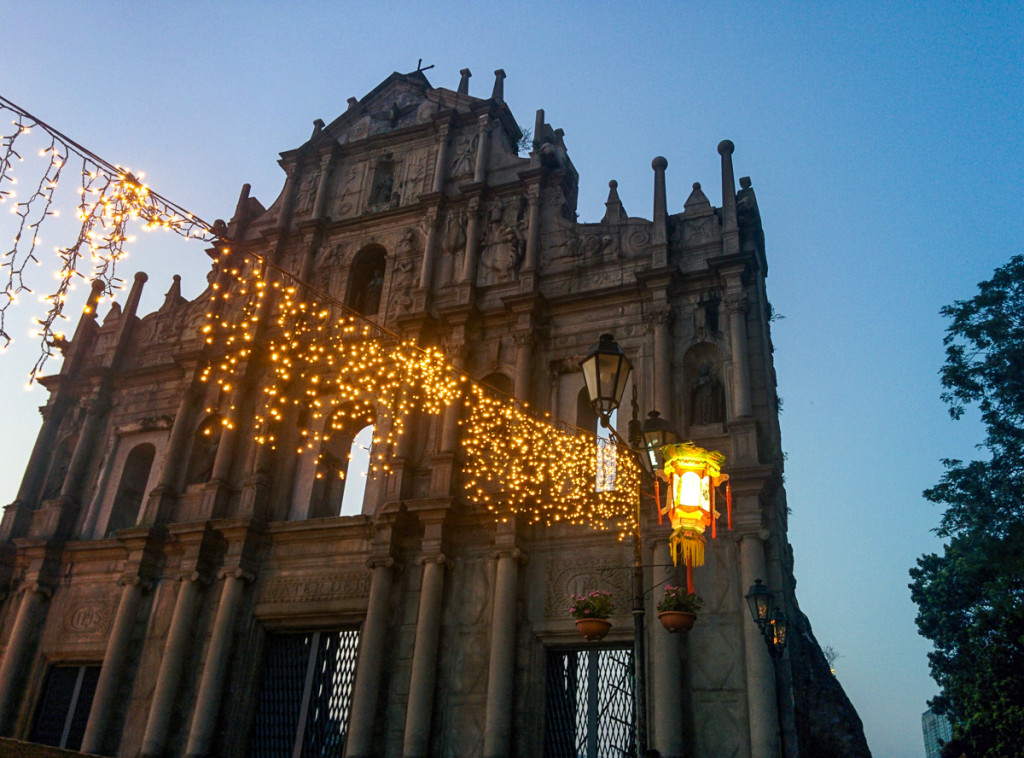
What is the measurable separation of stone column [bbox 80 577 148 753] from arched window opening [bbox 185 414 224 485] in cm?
292

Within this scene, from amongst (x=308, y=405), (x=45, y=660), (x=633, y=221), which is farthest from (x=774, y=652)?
(x=45, y=660)

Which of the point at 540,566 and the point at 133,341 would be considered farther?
the point at 133,341

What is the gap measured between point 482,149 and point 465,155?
2.28 feet

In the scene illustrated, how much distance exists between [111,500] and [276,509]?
5310 millimetres

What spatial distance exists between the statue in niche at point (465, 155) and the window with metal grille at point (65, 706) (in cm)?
1514

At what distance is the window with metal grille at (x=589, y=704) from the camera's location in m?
14.0

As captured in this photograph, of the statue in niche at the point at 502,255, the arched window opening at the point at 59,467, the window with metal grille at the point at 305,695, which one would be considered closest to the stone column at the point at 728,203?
the statue in niche at the point at 502,255

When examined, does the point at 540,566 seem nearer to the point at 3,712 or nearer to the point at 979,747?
the point at 3,712

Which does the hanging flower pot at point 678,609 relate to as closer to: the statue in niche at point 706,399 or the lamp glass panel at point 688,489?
the lamp glass panel at point 688,489

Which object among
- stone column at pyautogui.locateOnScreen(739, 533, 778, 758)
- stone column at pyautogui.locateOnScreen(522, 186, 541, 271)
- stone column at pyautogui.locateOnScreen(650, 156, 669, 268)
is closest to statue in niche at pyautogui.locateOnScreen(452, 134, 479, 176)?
stone column at pyautogui.locateOnScreen(522, 186, 541, 271)

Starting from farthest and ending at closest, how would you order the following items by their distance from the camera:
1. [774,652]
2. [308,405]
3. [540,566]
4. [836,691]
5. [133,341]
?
1. [133,341]
2. [308,405]
3. [540,566]
4. [836,691]
5. [774,652]

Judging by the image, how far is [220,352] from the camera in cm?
2131

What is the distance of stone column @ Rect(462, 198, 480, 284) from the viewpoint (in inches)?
783

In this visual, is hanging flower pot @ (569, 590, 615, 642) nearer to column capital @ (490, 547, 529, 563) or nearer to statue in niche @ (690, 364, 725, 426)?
column capital @ (490, 547, 529, 563)
